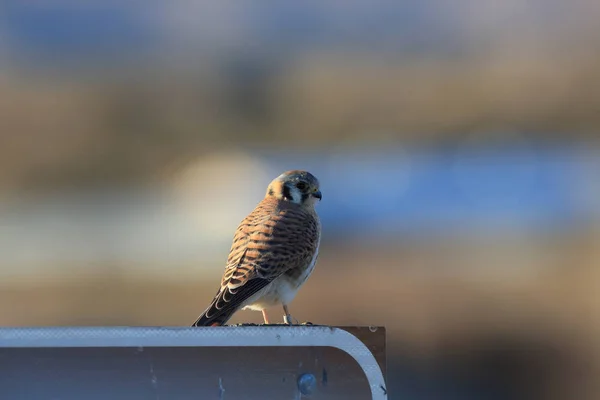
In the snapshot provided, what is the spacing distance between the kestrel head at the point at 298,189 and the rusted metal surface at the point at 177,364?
1930mm

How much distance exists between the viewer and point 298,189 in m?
3.94

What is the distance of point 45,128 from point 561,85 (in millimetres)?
6003

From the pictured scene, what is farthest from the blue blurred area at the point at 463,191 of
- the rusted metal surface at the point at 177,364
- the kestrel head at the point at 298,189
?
the rusted metal surface at the point at 177,364

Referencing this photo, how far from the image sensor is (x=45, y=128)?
13.5m

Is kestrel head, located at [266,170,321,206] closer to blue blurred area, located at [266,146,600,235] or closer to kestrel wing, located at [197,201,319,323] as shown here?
kestrel wing, located at [197,201,319,323]

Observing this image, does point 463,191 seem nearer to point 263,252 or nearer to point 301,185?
point 301,185

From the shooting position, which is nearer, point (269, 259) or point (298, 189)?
point (269, 259)

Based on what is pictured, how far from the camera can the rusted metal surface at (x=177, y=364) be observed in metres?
1.93

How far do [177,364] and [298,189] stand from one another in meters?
2.02

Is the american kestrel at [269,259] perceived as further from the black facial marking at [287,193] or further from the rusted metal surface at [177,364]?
the rusted metal surface at [177,364]

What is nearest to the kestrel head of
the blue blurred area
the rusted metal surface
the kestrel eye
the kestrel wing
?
the kestrel eye

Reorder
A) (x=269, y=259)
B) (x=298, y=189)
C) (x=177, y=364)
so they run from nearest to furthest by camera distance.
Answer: (x=177, y=364), (x=269, y=259), (x=298, y=189)

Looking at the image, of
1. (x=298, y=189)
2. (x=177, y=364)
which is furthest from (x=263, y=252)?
(x=177, y=364)

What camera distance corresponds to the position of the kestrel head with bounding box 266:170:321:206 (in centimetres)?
392
